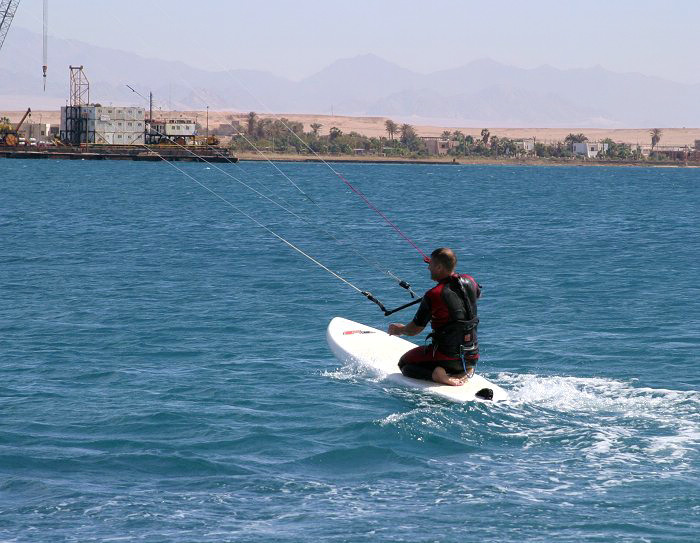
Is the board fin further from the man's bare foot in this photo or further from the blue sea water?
the man's bare foot

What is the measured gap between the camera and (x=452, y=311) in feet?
47.6

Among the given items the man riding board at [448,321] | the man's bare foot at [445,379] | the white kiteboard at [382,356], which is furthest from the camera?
the man's bare foot at [445,379]

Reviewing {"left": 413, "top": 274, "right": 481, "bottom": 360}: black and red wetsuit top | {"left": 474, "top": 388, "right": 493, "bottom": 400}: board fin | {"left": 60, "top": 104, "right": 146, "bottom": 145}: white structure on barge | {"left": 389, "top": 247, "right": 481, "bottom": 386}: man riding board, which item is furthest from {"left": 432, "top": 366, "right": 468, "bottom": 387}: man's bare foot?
{"left": 60, "top": 104, "right": 146, "bottom": 145}: white structure on barge

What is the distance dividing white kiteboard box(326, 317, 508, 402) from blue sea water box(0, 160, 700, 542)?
0.21 meters

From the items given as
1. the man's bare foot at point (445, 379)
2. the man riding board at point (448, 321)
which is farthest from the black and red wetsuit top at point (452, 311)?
the man's bare foot at point (445, 379)

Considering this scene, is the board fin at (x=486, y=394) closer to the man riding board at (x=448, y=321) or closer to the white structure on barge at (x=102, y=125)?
the man riding board at (x=448, y=321)

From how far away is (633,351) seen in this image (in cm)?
1920

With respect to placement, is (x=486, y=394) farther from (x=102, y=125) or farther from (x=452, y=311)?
(x=102, y=125)

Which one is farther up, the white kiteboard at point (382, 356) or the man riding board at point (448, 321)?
the man riding board at point (448, 321)

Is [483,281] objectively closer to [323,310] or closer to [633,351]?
[323,310]

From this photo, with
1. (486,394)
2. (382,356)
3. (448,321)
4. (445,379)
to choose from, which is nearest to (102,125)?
(382,356)

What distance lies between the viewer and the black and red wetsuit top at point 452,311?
47.6 feet

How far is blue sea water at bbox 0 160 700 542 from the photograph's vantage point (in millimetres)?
10633

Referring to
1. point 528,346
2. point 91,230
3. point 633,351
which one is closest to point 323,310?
point 528,346
